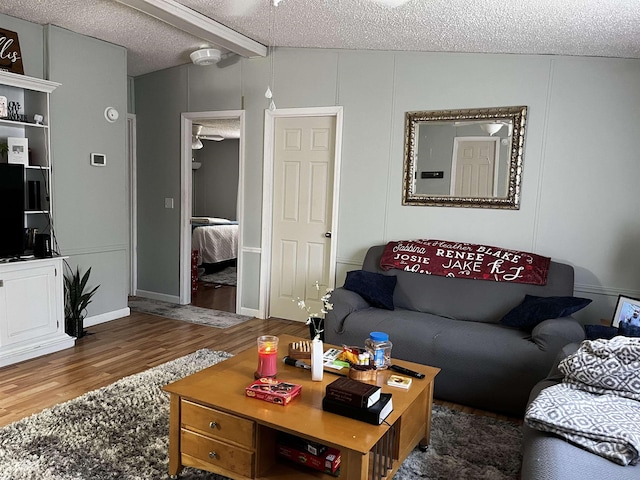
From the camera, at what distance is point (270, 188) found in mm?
4844

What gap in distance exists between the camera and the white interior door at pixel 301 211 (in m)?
4.61

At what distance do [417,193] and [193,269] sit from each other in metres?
2.90

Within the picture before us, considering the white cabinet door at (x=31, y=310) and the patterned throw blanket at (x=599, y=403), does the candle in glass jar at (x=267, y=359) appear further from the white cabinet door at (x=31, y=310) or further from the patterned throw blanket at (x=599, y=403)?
the white cabinet door at (x=31, y=310)

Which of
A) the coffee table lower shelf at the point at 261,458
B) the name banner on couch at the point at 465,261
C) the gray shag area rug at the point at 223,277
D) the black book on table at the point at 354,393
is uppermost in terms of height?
the name banner on couch at the point at 465,261

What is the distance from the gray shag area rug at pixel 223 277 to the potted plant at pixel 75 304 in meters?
2.51

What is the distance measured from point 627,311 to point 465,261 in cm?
108

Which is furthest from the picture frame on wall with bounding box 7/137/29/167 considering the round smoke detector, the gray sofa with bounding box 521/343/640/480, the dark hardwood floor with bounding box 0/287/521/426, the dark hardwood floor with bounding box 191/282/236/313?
the gray sofa with bounding box 521/343/640/480

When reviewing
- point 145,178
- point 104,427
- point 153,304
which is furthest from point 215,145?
point 104,427

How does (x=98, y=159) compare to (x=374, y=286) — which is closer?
(x=374, y=286)

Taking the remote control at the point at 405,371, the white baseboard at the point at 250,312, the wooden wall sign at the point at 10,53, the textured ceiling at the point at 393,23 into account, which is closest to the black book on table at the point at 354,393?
the remote control at the point at 405,371

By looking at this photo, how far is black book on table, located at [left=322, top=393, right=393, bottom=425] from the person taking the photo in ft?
6.12

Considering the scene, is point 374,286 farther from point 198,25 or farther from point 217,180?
point 217,180

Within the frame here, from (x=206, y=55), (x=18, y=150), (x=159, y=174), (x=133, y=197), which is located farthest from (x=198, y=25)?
(x=133, y=197)

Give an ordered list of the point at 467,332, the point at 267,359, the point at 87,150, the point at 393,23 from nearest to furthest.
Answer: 1. the point at 267,359
2. the point at 467,332
3. the point at 393,23
4. the point at 87,150
